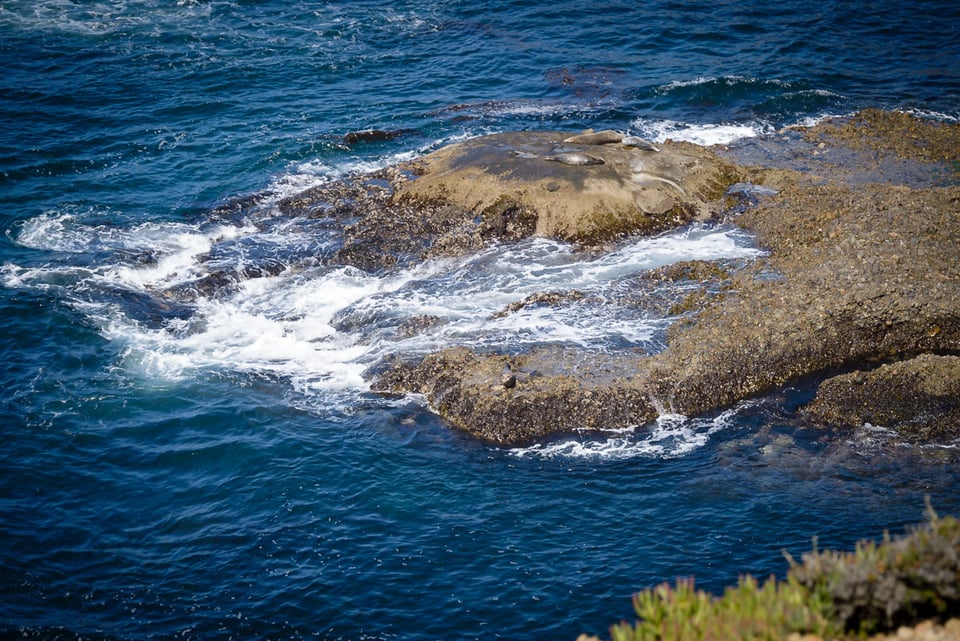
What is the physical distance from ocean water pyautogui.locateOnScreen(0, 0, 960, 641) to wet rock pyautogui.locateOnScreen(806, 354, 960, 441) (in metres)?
0.41

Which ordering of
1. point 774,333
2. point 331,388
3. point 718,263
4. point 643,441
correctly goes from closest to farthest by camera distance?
point 643,441 → point 774,333 → point 331,388 → point 718,263

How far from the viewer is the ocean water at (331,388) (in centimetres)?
1480

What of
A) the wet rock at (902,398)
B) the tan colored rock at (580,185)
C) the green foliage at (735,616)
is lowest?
the wet rock at (902,398)

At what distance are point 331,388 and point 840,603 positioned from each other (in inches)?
503

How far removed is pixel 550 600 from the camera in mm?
14062

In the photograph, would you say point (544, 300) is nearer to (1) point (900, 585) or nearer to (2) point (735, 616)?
(2) point (735, 616)

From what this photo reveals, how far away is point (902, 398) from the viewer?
17281mm

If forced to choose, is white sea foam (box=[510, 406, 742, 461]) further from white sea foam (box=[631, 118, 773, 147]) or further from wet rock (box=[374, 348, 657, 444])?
white sea foam (box=[631, 118, 773, 147])

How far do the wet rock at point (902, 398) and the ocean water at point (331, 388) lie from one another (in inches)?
16.1

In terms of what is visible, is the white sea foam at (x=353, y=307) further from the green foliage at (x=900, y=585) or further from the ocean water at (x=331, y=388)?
the green foliage at (x=900, y=585)

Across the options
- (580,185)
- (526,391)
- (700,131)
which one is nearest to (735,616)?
(526,391)

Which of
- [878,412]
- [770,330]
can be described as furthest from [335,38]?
[878,412]

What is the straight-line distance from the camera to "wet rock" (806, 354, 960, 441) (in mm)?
16922

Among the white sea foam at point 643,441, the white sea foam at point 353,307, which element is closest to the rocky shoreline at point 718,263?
the white sea foam at point 643,441
